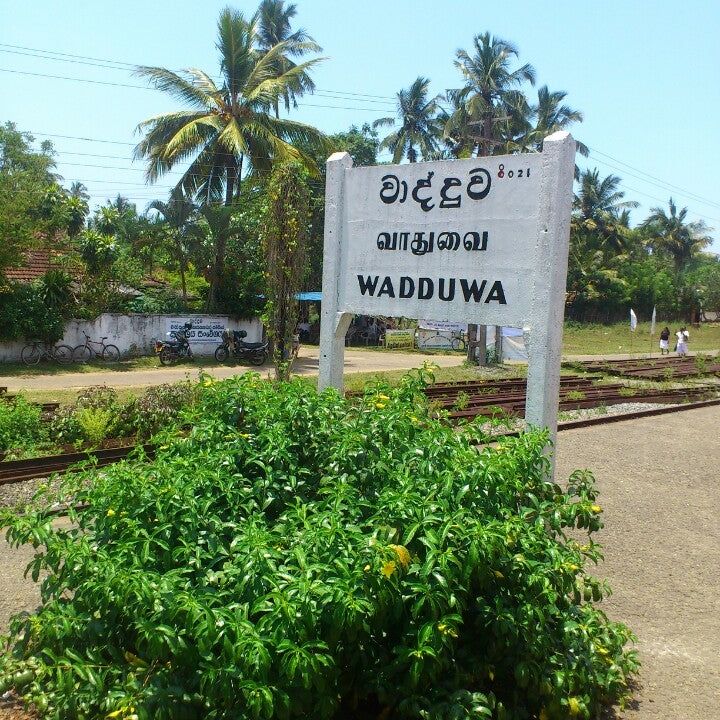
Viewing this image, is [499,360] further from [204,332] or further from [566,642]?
[566,642]

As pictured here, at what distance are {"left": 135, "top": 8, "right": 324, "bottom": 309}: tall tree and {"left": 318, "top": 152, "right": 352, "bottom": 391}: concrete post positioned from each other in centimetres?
1990

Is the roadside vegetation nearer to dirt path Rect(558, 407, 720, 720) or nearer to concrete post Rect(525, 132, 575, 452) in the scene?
dirt path Rect(558, 407, 720, 720)

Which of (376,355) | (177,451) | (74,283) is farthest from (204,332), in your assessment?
(177,451)

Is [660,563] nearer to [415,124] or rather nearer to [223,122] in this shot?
[223,122]

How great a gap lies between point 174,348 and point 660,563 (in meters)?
18.6

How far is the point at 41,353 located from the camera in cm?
2184

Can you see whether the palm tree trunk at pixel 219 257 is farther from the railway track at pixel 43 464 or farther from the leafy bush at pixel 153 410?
the railway track at pixel 43 464

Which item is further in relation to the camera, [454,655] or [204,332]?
[204,332]

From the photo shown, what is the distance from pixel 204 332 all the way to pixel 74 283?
13.7ft

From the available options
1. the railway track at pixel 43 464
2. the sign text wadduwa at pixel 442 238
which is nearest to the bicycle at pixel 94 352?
the railway track at pixel 43 464

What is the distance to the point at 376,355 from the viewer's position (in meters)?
30.6

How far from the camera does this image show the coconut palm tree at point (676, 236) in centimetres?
6625

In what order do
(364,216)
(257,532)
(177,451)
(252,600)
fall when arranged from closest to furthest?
(252,600)
(257,532)
(177,451)
(364,216)

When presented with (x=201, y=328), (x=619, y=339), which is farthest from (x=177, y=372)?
(x=619, y=339)
